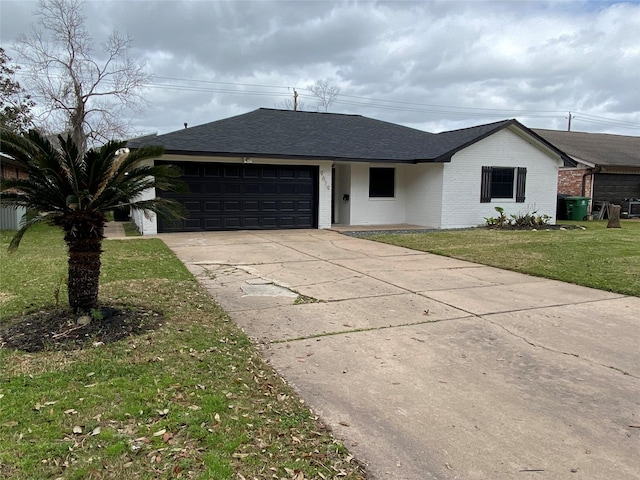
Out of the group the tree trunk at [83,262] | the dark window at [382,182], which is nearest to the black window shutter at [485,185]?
the dark window at [382,182]

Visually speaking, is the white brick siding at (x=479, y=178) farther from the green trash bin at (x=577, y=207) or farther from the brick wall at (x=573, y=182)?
the brick wall at (x=573, y=182)

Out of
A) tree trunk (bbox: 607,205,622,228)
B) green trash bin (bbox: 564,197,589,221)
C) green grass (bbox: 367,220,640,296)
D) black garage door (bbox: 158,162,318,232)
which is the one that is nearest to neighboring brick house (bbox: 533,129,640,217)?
green trash bin (bbox: 564,197,589,221)

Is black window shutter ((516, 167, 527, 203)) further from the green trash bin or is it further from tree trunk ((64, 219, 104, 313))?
tree trunk ((64, 219, 104, 313))

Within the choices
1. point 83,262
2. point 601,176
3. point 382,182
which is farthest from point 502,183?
point 83,262

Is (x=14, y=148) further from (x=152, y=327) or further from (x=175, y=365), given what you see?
(x=175, y=365)

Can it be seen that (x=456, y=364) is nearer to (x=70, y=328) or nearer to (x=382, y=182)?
(x=70, y=328)

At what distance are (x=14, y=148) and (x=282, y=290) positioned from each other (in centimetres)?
383

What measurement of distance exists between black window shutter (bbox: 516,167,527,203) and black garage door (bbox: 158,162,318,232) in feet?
25.9

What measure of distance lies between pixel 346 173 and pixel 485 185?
5.17 m

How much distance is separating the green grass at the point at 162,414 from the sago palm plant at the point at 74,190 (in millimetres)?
991

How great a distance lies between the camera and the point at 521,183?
1814cm

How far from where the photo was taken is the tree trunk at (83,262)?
16.3 feet

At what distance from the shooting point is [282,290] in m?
7.12

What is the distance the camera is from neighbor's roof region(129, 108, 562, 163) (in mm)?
14875
